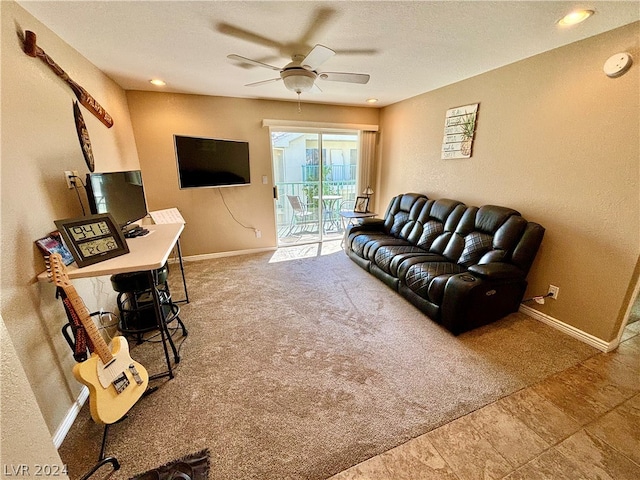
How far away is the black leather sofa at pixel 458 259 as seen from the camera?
2252 millimetres

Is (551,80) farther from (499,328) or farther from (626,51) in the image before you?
(499,328)

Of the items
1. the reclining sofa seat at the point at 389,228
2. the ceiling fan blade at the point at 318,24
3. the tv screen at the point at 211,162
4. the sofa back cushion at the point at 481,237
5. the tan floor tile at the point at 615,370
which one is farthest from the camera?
the reclining sofa seat at the point at 389,228

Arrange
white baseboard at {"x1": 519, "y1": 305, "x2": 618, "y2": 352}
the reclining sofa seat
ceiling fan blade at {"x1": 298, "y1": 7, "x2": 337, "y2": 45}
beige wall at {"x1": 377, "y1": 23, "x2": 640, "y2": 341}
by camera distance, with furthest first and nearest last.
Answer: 1. the reclining sofa seat
2. white baseboard at {"x1": 519, "y1": 305, "x2": 618, "y2": 352}
3. beige wall at {"x1": 377, "y1": 23, "x2": 640, "y2": 341}
4. ceiling fan blade at {"x1": 298, "y1": 7, "x2": 337, "y2": 45}

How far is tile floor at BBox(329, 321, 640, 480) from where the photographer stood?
4.23ft

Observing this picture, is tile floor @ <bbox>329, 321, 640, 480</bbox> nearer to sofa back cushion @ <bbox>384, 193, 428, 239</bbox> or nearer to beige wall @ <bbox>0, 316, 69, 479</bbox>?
beige wall @ <bbox>0, 316, 69, 479</bbox>

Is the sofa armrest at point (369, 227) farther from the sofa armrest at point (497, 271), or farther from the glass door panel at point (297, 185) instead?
the sofa armrest at point (497, 271)

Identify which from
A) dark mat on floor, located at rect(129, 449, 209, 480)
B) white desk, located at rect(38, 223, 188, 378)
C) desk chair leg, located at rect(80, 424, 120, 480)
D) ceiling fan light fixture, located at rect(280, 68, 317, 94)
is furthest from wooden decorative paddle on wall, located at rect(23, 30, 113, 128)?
dark mat on floor, located at rect(129, 449, 209, 480)

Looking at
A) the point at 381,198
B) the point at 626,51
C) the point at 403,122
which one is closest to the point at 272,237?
the point at 381,198

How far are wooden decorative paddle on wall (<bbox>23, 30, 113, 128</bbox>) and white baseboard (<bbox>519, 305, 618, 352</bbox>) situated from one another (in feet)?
14.3

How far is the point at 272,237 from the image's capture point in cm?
456

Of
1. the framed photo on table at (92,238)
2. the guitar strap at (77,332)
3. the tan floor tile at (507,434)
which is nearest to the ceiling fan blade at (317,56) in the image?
the framed photo on table at (92,238)

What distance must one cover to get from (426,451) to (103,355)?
1.79 meters

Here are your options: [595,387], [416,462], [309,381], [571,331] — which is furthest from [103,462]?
[571,331]

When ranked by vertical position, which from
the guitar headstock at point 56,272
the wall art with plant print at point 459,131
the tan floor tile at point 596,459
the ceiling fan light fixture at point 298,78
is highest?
the ceiling fan light fixture at point 298,78
